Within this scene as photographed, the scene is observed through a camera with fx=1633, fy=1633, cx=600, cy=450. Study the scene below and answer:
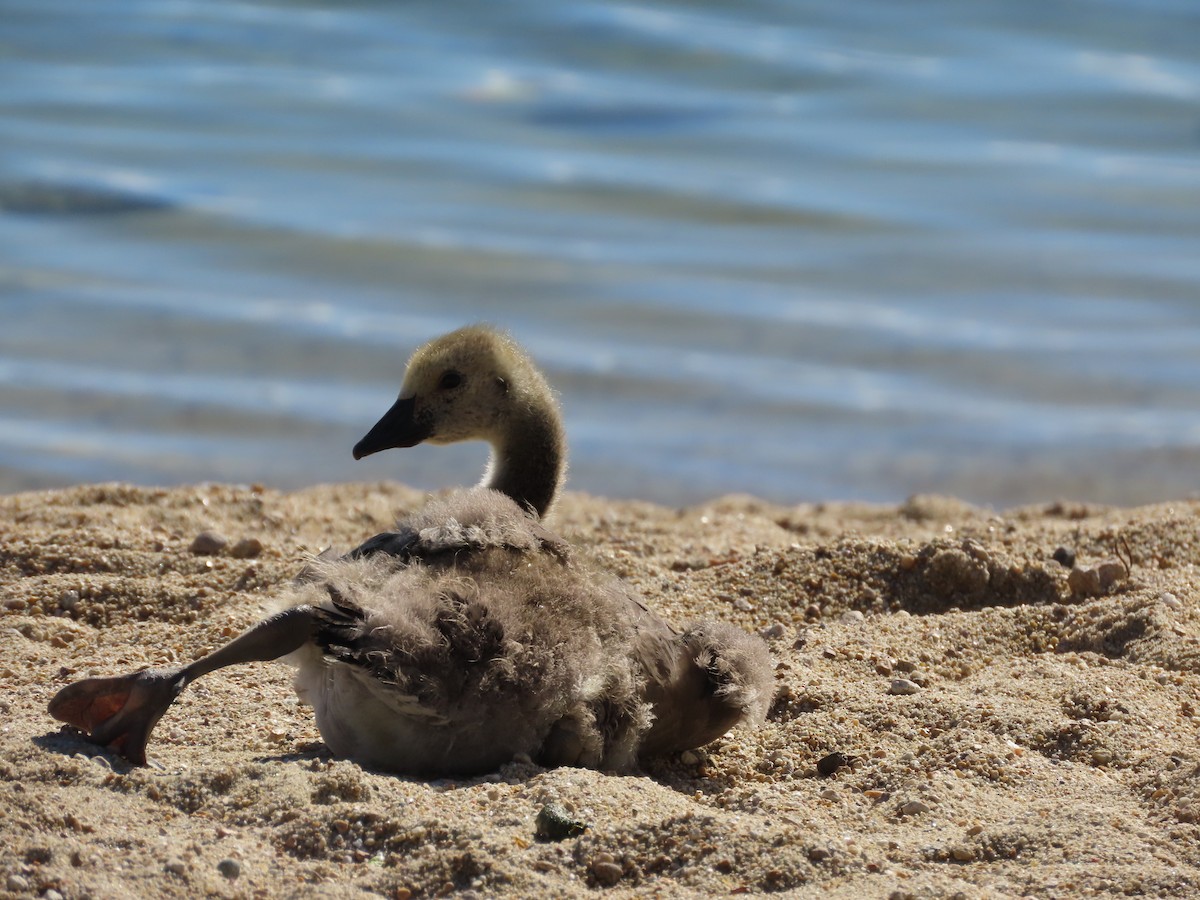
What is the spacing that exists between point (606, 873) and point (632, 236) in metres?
9.31

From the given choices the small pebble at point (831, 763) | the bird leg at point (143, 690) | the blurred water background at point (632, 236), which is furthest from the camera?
the blurred water background at point (632, 236)

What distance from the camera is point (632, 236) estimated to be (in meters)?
12.5

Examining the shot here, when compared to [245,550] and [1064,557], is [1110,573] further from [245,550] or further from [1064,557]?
[245,550]

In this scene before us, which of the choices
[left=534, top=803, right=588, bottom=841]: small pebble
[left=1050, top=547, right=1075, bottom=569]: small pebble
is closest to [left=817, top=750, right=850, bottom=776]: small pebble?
[left=534, top=803, right=588, bottom=841]: small pebble

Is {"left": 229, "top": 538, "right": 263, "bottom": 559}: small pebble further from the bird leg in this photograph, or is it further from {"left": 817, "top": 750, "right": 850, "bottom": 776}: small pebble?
{"left": 817, "top": 750, "right": 850, "bottom": 776}: small pebble

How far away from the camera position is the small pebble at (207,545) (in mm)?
6027

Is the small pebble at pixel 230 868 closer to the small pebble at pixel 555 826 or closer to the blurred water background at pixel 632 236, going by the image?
the small pebble at pixel 555 826

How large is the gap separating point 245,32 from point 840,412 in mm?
10339

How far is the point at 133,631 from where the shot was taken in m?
5.31

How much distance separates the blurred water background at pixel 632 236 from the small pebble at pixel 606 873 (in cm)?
551

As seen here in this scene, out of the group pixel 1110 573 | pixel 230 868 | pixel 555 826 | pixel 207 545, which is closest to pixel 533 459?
pixel 207 545

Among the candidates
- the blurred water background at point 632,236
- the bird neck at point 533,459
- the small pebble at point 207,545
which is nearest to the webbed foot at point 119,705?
the bird neck at point 533,459

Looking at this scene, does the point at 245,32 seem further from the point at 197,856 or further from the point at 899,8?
the point at 197,856

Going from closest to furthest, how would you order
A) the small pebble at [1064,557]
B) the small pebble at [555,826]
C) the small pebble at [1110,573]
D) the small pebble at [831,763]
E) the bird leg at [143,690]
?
1. the small pebble at [555,826]
2. the bird leg at [143,690]
3. the small pebble at [831,763]
4. the small pebble at [1110,573]
5. the small pebble at [1064,557]
